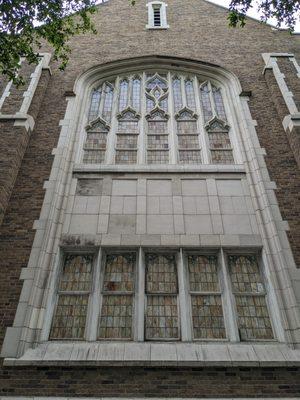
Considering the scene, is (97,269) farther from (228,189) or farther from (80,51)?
(80,51)

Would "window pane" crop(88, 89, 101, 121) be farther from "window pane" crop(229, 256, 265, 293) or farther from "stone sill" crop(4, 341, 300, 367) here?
"stone sill" crop(4, 341, 300, 367)

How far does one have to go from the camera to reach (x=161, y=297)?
665cm

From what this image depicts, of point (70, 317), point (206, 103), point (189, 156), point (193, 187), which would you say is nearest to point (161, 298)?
point (70, 317)

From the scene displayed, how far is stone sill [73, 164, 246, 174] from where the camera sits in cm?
852

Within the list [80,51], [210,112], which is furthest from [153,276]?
[80,51]

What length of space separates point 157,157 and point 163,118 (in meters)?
1.64

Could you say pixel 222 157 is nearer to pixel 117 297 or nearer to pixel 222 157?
pixel 222 157

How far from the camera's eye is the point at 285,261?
6734 mm

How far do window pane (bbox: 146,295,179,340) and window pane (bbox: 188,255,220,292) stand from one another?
512 millimetres

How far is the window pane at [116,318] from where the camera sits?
6.23m

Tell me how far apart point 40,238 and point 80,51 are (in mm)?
8118

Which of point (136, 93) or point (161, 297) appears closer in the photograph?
point (161, 297)

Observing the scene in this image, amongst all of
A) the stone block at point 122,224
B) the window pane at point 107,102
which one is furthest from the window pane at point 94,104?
the stone block at point 122,224

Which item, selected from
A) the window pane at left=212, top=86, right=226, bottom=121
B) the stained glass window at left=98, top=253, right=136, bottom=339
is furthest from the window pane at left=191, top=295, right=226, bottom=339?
the window pane at left=212, top=86, right=226, bottom=121
